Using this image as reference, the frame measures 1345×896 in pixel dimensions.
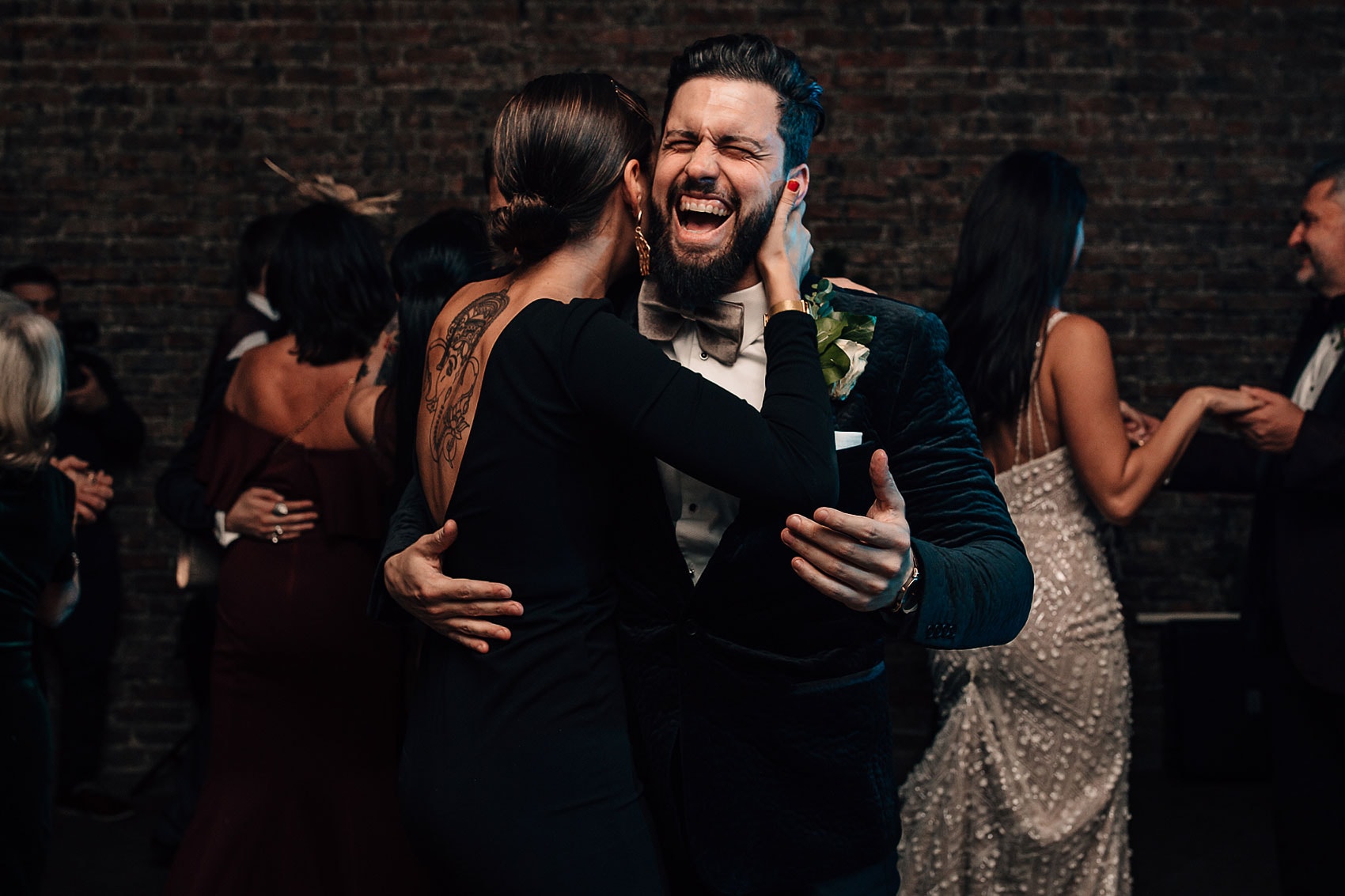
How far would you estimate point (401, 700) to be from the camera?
318 cm

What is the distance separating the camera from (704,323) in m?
1.80

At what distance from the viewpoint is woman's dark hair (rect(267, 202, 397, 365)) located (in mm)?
3234

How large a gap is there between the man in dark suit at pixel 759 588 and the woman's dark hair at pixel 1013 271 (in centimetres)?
114

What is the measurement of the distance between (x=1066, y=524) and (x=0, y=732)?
88.0 inches

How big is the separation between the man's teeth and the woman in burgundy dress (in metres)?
1.64

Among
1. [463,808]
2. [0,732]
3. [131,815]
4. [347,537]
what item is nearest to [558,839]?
[463,808]

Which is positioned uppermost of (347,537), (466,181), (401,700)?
(466,181)

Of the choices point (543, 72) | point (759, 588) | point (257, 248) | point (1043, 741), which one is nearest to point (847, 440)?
point (759, 588)

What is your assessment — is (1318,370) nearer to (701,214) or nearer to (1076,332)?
(1076,332)

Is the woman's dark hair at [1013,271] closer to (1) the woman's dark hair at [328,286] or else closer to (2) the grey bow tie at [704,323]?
(2) the grey bow tie at [704,323]

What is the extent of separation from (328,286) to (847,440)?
6.21 feet

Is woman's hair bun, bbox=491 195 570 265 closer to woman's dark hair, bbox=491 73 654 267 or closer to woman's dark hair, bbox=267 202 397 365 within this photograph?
woman's dark hair, bbox=491 73 654 267

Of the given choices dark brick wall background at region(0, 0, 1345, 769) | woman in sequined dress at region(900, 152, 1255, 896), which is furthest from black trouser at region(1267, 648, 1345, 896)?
dark brick wall background at region(0, 0, 1345, 769)

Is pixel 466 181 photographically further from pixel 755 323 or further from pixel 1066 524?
pixel 755 323
